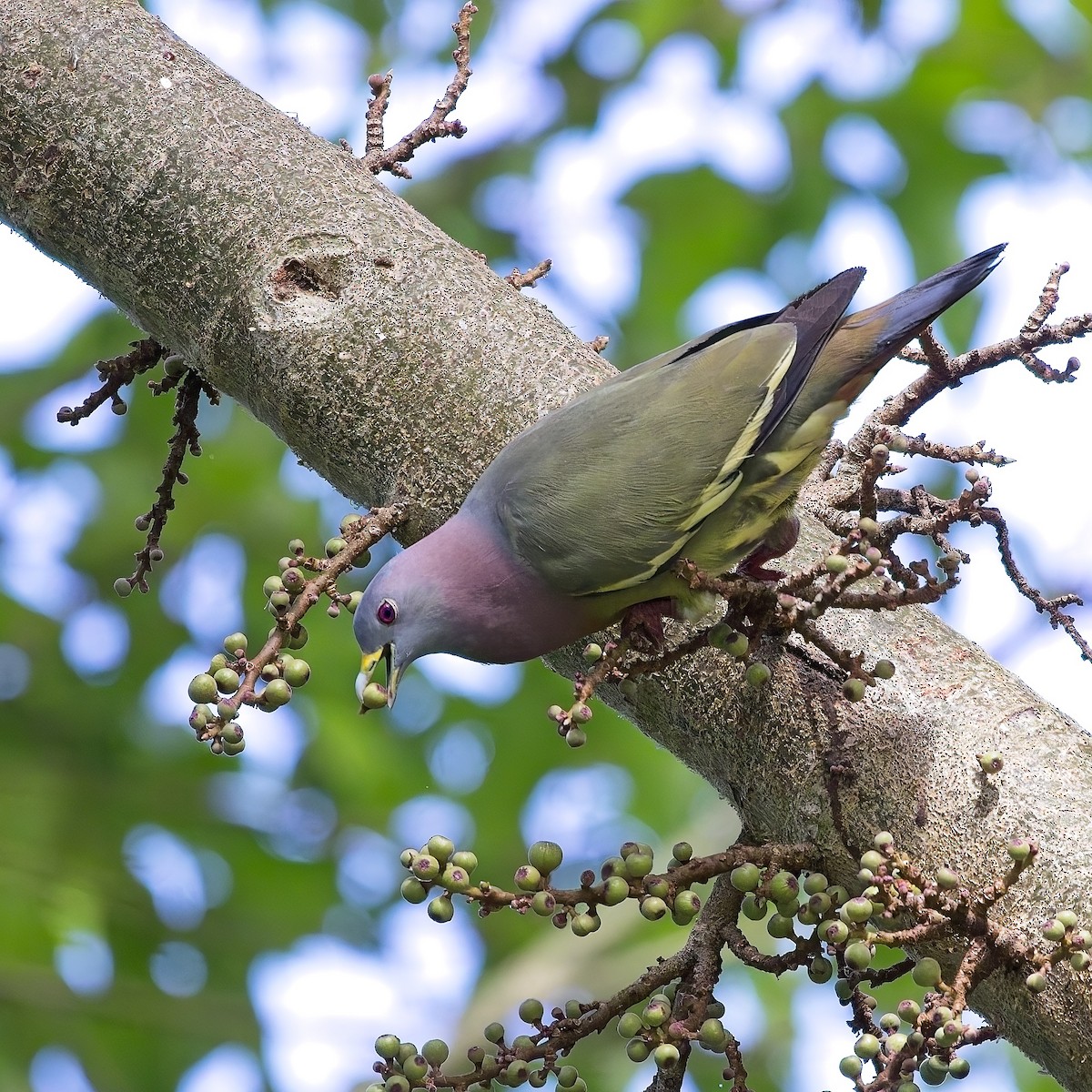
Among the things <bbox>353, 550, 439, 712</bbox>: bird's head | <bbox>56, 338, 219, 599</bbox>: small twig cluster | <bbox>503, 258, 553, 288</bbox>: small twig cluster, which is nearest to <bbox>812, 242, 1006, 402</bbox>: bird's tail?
<bbox>503, 258, 553, 288</bbox>: small twig cluster

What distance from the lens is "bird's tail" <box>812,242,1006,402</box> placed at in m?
2.94

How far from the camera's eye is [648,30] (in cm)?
506

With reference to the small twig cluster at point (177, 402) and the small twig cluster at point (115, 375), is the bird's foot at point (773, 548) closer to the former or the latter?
the small twig cluster at point (177, 402)

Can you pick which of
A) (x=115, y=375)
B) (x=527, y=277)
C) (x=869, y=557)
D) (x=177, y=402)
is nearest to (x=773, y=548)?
(x=869, y=557)

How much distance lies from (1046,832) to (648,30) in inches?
145

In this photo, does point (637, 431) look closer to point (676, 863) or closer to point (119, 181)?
point (676, 863)

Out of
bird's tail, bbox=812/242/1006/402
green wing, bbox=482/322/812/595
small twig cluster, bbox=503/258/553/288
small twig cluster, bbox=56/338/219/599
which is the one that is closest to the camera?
green wing, bbox=482/322/812/595

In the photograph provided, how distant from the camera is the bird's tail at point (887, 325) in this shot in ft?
9.64

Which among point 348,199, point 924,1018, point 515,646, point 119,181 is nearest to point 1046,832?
point 924,1018

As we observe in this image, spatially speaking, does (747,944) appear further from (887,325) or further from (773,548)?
(887,325)

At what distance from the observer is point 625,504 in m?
2.74

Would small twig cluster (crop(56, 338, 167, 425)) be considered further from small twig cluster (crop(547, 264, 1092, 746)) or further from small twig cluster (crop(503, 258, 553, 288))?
small twig cluster (crop(547, 264, 1092, 746))

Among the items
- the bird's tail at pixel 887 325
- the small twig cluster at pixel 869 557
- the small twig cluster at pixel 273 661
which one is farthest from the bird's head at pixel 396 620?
the bird's tail at pixel 887 325

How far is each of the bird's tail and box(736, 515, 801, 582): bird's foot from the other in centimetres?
36
